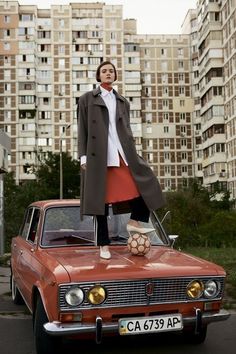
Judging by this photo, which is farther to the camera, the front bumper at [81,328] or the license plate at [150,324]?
the license plate at [150,324]

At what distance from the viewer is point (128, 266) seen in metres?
4.83

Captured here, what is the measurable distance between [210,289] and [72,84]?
289 feet

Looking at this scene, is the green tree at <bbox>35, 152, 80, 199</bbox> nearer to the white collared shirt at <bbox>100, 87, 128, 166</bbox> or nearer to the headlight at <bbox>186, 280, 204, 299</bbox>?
the white collared shirt at <bbox>100, 87, 128, 166</bbox>

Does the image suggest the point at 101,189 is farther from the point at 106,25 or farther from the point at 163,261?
the point at 106,25

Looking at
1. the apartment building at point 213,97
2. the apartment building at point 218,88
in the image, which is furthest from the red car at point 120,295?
the apartment building at point 213,97

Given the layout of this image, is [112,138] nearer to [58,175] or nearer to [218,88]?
[58,175]

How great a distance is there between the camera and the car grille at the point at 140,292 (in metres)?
4.52

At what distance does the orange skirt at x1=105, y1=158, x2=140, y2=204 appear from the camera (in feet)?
18.0

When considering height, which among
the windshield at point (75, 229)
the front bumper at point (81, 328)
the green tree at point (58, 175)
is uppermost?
the green tree at point (58, 175)

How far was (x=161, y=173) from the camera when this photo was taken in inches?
3617

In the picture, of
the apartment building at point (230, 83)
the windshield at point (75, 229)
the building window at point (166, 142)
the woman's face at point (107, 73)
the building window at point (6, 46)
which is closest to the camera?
the woman's face at point (107, 73)

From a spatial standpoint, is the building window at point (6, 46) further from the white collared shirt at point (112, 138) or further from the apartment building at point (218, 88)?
the white collared shirt at point (112, 138)

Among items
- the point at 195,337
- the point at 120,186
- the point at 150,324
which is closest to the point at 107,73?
the point at 120,186

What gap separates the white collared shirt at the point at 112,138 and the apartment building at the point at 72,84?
8234 centimetres
